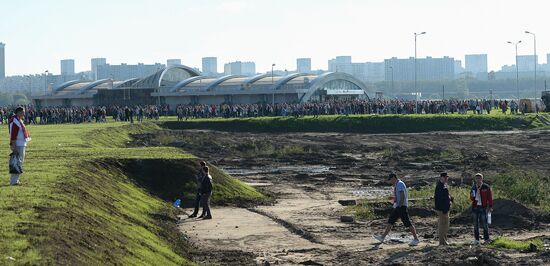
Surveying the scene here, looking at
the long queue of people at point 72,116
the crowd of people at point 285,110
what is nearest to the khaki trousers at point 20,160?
the long queue of people at point 72,116

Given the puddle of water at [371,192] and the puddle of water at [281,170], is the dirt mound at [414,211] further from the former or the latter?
the puddle of water at [281,170]

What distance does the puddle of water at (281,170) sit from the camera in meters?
49.2

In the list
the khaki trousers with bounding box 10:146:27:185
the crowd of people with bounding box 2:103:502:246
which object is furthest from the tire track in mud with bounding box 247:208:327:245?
the khaki trousers with bounding box 10:146:27:185

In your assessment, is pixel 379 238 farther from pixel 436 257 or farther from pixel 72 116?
pixel 72 116

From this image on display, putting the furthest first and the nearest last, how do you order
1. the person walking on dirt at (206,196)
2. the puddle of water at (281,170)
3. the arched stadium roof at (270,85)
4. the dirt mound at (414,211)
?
the arched stadium roof at (270,85)
the puddle of water at (281,170)
the dirt mound at (414,211)
the person walking on dirt at (206,196)

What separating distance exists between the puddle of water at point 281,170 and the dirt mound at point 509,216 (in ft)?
66.8

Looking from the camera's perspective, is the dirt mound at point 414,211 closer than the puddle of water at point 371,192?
Yes

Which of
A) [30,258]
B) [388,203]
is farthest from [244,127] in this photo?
[30,258]

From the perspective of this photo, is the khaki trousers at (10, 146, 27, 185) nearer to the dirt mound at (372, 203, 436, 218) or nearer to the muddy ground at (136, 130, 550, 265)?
the muddy ground at (136, 130, 550, 265)

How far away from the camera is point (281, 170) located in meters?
50.5

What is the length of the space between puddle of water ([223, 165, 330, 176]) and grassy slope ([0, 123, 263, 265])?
1241 cm

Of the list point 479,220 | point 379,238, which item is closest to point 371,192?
point 379,238

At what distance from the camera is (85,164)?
31375 millimetres

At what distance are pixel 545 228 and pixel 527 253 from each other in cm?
494
